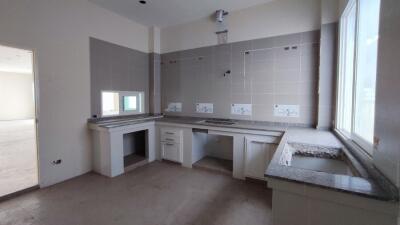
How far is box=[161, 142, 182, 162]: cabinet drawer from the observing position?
3.47 metres

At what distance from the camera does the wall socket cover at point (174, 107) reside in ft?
13.2

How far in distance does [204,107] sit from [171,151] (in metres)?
1.06

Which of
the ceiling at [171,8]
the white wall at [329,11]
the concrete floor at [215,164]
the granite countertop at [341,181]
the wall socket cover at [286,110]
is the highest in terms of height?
the ceiling at [171,8]

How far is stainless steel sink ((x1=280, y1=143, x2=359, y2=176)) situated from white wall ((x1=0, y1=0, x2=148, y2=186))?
3.03 meters

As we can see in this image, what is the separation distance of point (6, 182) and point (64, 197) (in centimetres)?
102

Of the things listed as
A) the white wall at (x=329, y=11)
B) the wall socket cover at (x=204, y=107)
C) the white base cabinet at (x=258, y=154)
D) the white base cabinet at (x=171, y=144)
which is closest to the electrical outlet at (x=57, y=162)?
the white base cabinet at (x=171, y=144)

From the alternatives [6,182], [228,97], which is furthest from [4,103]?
[228,97]

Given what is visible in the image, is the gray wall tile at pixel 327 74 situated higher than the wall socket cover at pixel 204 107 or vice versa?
the gray wall tile at pixel 327 74

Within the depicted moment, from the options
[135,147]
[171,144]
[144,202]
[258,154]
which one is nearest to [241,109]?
[258,154]

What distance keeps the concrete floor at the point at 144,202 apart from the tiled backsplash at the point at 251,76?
132cm

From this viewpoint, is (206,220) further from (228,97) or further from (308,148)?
(228,97)

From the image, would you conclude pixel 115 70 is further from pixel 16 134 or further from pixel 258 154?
pixel 16 134

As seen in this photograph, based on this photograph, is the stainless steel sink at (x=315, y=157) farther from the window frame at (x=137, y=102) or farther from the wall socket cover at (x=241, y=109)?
the window frame at (x=137, y=102)

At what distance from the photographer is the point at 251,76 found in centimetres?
319
